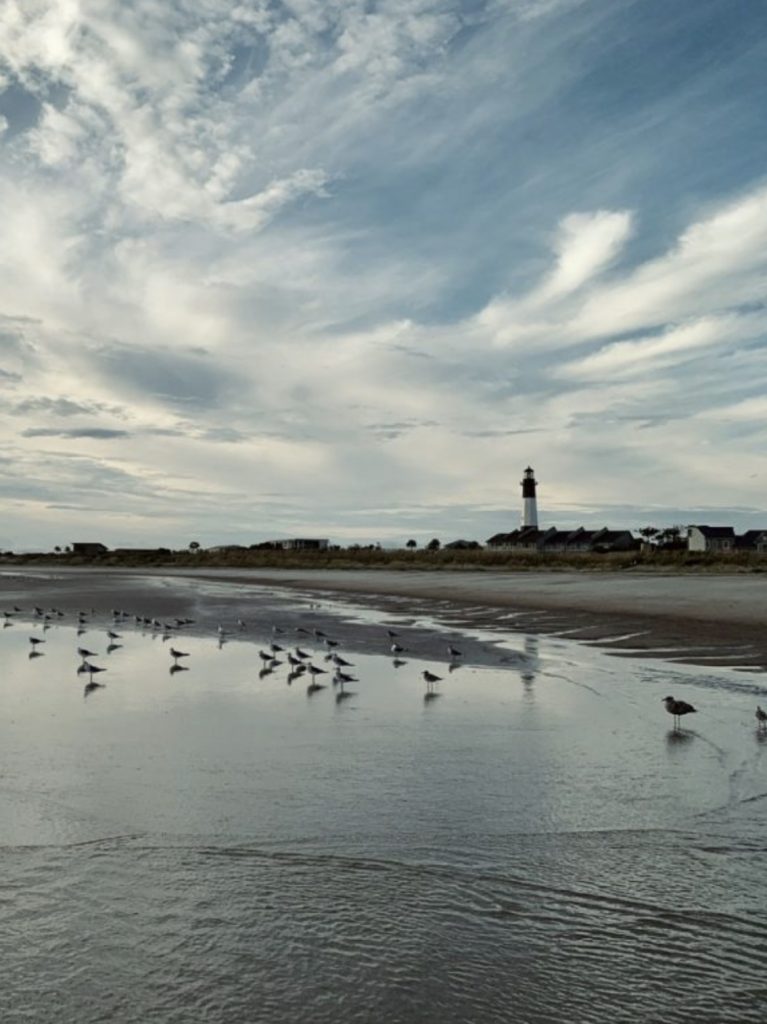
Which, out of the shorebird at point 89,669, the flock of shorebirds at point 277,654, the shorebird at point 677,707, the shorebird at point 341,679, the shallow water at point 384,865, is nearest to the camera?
the shallow water at point 384,865

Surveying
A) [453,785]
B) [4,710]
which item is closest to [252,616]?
[4,710]

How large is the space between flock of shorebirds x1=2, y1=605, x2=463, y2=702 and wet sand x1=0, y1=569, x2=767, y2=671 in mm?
1108

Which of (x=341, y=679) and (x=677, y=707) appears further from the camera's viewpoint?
(x=341, y=679)

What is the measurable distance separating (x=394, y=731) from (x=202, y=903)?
535 centimetres

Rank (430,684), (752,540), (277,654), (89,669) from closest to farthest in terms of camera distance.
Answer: (430,684), (89,669), (277,654), (752,540)

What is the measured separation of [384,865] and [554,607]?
81.5 feet

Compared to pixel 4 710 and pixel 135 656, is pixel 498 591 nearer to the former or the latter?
pixel 135 656

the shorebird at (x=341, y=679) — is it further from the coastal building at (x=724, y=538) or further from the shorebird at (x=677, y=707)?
the coastal building at (x=724, y=538)

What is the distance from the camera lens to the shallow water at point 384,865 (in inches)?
171

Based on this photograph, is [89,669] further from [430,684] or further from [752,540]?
[752,540]

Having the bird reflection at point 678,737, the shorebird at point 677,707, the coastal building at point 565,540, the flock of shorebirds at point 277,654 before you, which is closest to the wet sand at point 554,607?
the flock of shorebirds at point 277,654

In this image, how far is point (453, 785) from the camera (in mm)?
7953

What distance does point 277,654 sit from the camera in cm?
1792

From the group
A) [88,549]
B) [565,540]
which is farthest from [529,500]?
[88,549]
